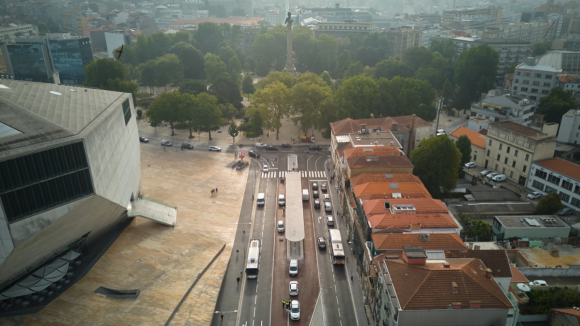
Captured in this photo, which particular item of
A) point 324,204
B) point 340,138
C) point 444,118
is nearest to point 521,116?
point 444,118

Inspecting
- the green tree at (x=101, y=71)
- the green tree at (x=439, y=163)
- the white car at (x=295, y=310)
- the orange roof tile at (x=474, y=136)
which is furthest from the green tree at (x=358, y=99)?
the green tree at (x=101, y=71)

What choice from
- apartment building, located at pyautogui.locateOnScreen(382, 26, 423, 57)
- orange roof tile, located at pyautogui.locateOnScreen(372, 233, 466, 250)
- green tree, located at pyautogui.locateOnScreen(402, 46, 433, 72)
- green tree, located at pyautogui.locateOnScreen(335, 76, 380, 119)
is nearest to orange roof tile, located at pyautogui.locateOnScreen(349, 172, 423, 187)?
orange roof tile, located at pyautogui.locateOnScreen(372, 233, 466, 250)

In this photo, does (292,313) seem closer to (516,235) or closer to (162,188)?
(516,235)

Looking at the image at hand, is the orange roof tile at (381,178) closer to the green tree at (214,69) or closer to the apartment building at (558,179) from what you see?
the apartment building at (558,179)

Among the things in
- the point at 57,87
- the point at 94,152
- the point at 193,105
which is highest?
the point at 57,87

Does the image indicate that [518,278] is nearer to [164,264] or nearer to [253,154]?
[164,264]

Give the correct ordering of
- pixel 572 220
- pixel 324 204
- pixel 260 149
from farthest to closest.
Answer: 1. pixel 260 149
2. pixel 324 204
3. pixel 572 220

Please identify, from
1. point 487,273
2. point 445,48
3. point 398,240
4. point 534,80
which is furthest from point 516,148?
point 445,48
